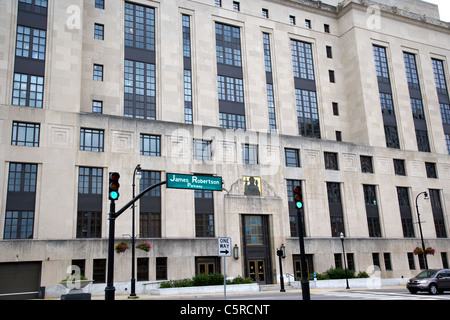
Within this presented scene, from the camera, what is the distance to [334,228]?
4834 cm

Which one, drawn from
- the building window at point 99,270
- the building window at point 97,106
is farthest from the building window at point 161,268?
the building window at point 97,106

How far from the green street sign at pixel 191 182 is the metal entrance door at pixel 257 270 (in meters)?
24.3

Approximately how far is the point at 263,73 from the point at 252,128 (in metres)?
7.71

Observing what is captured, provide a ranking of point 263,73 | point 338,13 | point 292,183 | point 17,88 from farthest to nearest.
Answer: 1. point 338,13
2. point 263,73
3. point 292,183
4. point 17,88

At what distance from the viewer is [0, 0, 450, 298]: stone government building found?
1441 inches

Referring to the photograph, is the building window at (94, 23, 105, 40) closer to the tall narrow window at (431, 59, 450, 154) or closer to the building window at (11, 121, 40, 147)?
the building window at (11, 121, 40, 147)

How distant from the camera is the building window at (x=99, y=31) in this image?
44.7m

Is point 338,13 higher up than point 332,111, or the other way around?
point 338,13

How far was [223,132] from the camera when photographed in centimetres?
4528

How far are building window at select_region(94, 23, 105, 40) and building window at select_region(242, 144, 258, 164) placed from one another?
1918 centimetres

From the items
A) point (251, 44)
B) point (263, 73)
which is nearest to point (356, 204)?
point (263, 73)

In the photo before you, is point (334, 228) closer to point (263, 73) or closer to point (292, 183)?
point (292, 183)

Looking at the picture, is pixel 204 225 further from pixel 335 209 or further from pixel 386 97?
pixel 386 97

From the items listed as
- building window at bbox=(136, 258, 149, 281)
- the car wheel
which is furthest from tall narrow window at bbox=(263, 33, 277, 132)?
the car wheel
